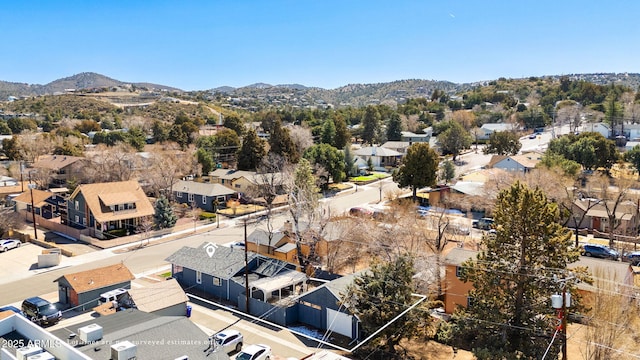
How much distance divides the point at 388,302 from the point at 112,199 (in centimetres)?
2821

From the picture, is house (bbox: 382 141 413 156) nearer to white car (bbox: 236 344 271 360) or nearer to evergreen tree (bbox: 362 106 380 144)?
evergreen tree (bbox: 362 106 380 144)

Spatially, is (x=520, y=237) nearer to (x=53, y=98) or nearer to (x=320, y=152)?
(x=320, y=152)

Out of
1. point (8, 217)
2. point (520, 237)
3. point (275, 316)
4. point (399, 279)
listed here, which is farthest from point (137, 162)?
point (520, 237)

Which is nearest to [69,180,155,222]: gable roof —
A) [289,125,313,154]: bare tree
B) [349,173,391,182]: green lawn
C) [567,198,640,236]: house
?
[289,125,313,154]: bare tree

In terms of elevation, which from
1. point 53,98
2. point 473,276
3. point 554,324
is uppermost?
point 53,98

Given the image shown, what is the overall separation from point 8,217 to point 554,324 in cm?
3942

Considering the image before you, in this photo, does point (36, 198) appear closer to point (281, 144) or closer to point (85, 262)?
point (85, 262)

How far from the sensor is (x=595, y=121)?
8512 cm

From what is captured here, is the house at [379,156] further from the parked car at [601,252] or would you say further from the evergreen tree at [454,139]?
the parked car at [601,252]

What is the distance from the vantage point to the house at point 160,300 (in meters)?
21.8

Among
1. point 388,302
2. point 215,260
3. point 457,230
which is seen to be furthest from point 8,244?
point 457,230

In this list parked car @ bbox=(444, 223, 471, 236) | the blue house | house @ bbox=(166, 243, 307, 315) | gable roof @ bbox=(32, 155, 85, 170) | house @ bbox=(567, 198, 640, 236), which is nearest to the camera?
house @ bbox=(166, 243, 307, 315)

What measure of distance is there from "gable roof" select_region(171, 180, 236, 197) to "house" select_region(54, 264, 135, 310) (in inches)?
801

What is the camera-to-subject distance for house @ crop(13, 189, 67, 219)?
141 feet
